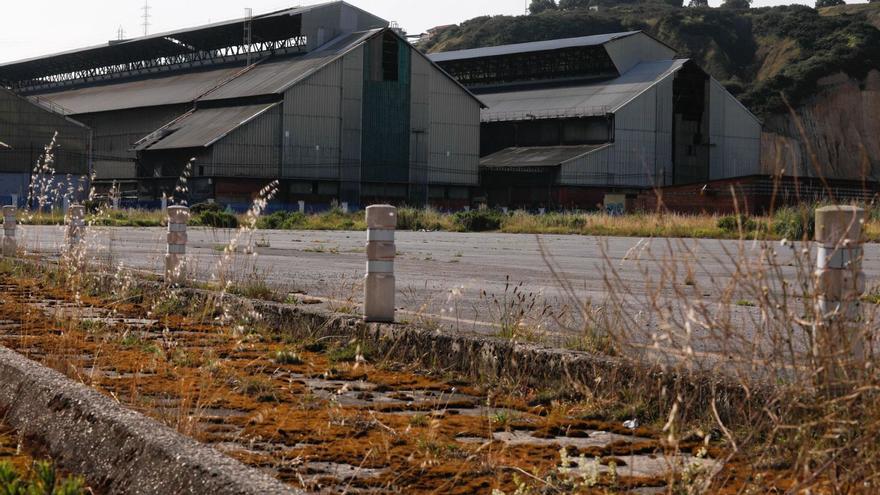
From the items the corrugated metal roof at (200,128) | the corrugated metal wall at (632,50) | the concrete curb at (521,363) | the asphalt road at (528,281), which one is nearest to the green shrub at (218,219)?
the corrugated metal roof at (200,128)

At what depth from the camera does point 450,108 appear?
6100cm

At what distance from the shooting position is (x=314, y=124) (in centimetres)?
5694

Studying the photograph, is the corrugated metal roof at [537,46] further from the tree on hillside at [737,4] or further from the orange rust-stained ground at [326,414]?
the tree on hillside at [737,4]

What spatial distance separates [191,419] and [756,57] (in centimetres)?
14279

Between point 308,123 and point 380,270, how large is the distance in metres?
50.0

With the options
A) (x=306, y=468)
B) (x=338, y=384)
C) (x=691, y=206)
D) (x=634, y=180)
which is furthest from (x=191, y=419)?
(x=634, y=180)

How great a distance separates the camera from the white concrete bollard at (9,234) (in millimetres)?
16469

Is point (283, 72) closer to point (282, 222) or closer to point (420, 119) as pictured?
point (420, 119)

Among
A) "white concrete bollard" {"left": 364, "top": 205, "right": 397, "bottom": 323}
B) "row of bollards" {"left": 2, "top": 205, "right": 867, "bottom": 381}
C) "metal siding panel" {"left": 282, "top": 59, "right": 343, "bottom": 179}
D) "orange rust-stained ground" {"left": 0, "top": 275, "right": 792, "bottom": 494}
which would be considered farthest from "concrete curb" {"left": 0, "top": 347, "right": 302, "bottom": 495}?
"metal siding panel" {"left": 282, "top": 59, "right": 343, "bottom": 179}

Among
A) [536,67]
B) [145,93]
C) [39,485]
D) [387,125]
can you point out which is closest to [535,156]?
[387,125]

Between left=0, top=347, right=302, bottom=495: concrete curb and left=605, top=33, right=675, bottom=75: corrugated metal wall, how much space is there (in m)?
64.7

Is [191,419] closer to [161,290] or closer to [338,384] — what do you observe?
[338,384]

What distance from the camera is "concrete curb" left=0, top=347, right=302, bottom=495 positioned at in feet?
11.4

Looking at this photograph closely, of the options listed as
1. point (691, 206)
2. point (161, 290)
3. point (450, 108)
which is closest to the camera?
point (161, 290)
